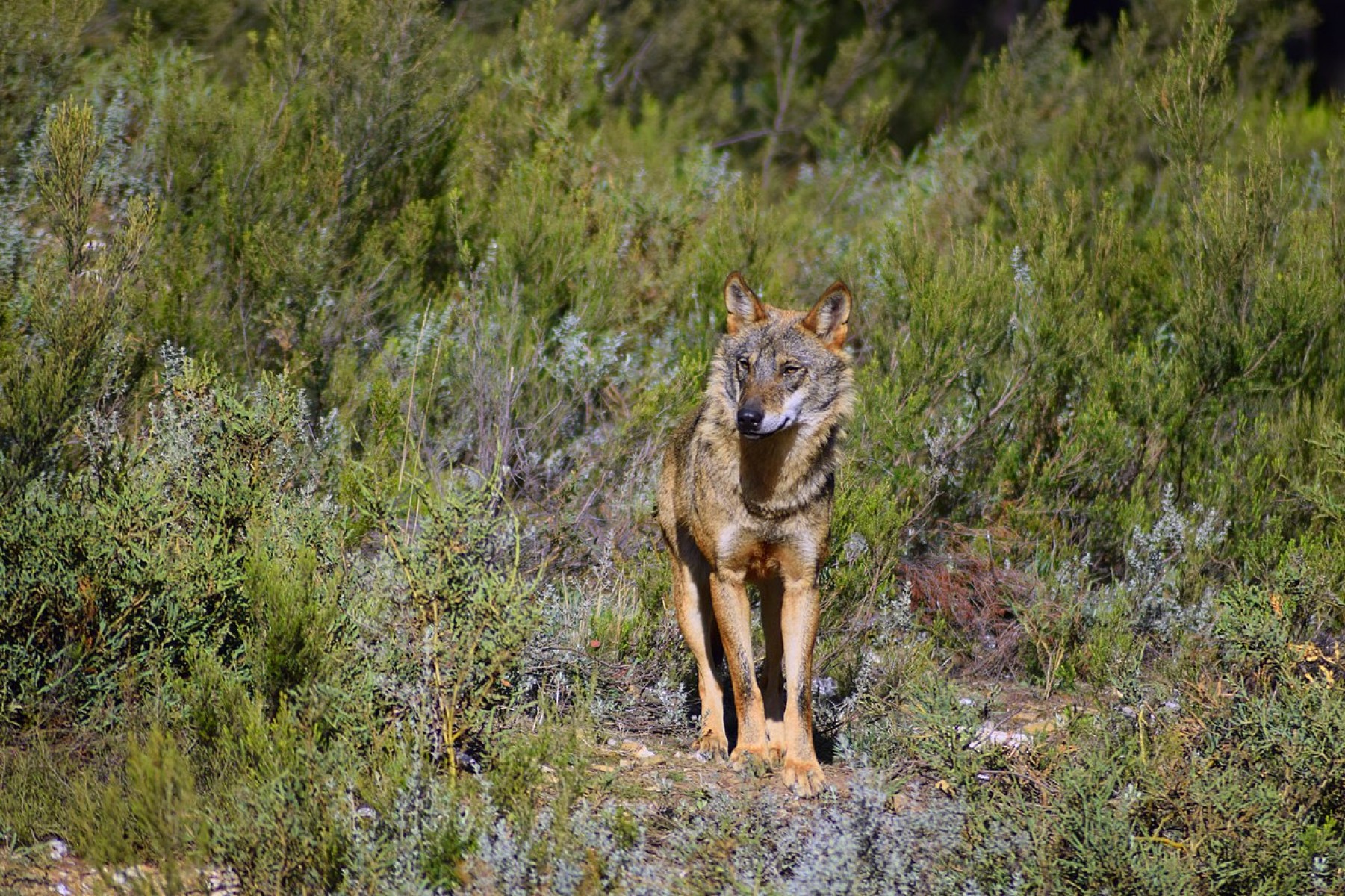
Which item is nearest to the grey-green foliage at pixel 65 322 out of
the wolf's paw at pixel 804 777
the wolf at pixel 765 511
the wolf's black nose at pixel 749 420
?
the wolf at pixel 765 511

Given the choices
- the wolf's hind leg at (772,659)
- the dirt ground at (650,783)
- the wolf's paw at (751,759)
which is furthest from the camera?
the wolf's hind leg at (772,659)

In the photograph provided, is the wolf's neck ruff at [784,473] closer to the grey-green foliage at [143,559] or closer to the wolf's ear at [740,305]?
the wolf's ear at [740,305]

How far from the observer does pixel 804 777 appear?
5.15 m

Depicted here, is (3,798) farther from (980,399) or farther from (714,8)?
(714,8)

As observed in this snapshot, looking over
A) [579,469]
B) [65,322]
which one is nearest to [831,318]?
[579,469]

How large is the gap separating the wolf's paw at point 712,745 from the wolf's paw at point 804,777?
334 millimetres

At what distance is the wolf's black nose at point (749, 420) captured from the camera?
5.15m

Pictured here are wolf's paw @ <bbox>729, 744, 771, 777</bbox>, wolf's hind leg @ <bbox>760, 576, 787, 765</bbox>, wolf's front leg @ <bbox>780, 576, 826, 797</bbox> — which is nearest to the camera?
wolf's paw @ <bbox>729, 744, 771, 777</bbox>

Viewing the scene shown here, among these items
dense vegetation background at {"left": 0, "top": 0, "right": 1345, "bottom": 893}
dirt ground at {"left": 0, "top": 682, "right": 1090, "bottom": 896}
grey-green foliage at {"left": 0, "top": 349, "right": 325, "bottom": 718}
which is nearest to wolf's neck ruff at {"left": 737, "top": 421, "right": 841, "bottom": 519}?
dense vegetation background at {"left": 0, "top": 0, "right": 1345, "bottom": 893}

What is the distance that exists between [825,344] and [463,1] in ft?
29.9

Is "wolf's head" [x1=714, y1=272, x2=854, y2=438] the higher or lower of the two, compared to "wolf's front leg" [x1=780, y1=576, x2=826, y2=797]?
higher

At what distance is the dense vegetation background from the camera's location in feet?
13.6

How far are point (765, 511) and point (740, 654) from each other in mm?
585

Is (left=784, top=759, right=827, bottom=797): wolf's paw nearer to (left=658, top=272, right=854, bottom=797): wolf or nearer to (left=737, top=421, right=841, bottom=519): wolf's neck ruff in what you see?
(left=658, top=272, right=854, bottom=797): wolf
